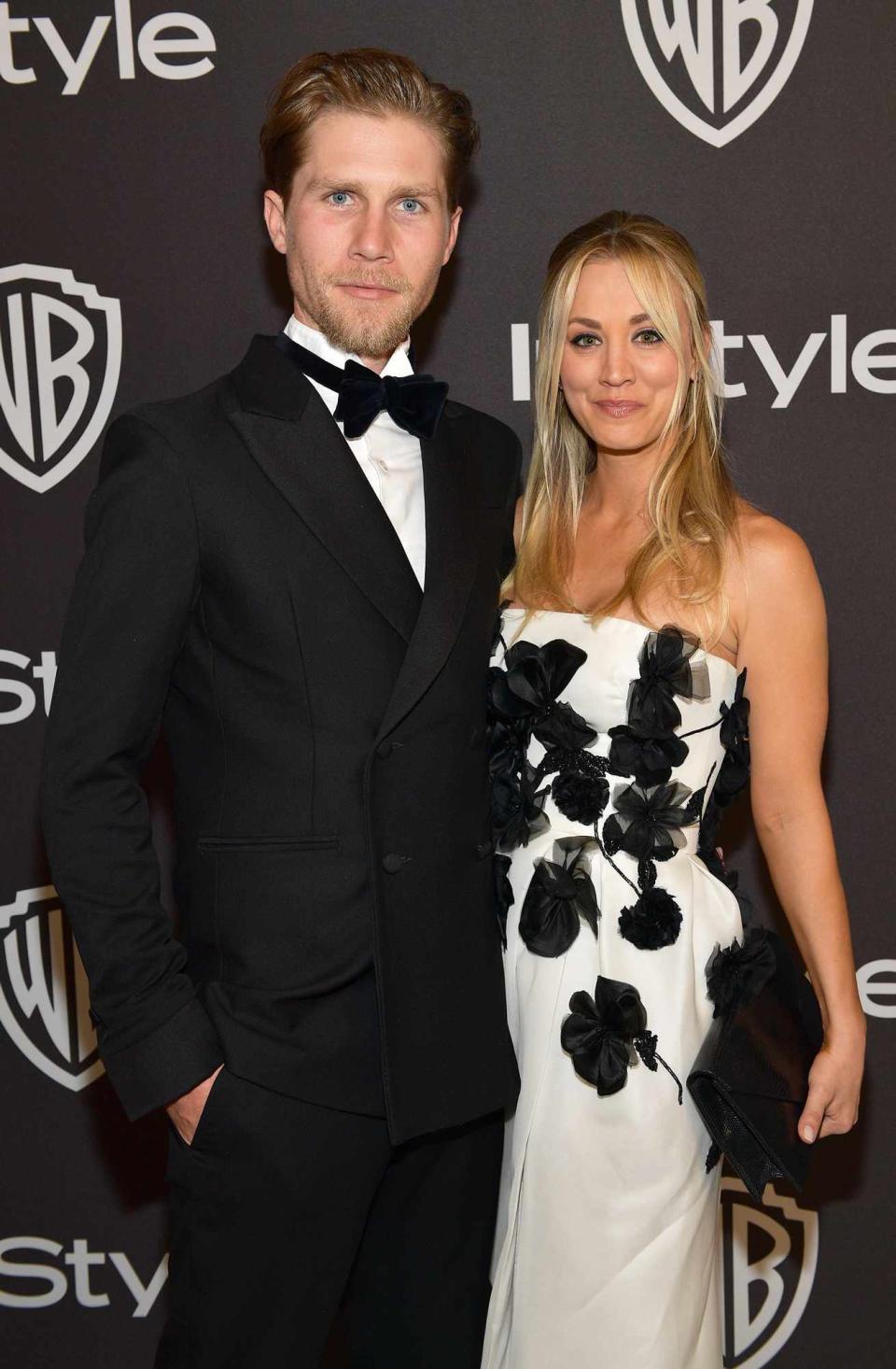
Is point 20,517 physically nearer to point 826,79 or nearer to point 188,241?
point 188,241

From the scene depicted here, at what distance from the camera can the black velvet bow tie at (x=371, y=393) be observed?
1.70 metres

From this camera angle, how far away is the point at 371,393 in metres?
1.71

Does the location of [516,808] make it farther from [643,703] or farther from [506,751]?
[643,703]

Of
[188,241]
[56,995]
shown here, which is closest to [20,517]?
[188,241]

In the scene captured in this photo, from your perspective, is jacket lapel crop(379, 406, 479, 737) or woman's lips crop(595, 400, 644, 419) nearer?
jacket lapel crop(379, 406, 479, 737)

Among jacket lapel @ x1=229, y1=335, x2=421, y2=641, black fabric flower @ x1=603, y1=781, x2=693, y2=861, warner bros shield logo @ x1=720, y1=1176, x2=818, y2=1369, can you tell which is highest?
jacket lapel @ x1=229, y1=335, x2=421, y2=641

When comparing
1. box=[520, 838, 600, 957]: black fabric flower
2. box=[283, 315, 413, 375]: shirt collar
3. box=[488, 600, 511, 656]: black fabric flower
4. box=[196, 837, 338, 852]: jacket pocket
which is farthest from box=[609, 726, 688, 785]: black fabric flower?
box=[283, 315, 413, 375]: shirt collar

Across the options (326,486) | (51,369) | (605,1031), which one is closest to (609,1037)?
(605,1031)

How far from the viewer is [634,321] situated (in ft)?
6.41

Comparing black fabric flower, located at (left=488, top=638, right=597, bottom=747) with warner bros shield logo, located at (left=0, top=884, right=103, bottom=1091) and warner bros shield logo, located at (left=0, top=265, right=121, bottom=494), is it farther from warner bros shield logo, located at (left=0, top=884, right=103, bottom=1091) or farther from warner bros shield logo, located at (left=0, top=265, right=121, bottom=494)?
warner bros shield logo, located at (left=0, top=884, right=103, bottom=1091)

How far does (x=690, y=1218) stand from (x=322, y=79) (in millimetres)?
1616

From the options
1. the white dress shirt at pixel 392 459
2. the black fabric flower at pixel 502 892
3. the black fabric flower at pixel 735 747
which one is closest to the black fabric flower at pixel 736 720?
the black fabric flower at pixel 735 747

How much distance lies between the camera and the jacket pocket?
1.62 metres

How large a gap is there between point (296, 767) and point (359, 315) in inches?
23.4
